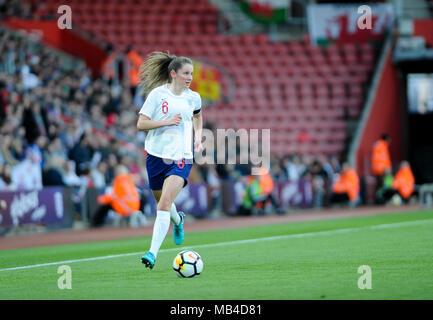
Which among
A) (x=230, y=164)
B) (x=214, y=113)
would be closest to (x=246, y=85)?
(x=214, y=113)

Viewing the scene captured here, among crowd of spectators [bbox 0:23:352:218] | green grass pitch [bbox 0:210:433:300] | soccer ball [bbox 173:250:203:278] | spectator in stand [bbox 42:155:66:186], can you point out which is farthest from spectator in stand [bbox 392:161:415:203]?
soccer ball [bbox 173:250:203:278]

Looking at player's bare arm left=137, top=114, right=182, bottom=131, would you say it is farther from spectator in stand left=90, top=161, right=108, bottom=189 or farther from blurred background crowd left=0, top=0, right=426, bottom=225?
spectator in stand left=90, top=161, right=108, bottom=189

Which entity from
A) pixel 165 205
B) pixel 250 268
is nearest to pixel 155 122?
pixel 165 205

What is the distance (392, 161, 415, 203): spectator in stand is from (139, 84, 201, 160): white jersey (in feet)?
60.6

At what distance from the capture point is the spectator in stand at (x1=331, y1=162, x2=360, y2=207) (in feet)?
87.8

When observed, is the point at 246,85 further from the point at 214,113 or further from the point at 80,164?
the point at 80,164

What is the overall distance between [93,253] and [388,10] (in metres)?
21.8

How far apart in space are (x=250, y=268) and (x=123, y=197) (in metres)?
10.9

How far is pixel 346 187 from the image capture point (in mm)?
26859

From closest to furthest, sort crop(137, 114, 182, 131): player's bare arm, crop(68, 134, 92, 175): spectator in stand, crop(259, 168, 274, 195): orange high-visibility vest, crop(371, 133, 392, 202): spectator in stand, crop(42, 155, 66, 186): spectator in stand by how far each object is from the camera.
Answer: crop(137, 114, 182, 131): player's bare arm < crop(42, 155, 66, 186): spectator in stand < crop(68, 134, 92, 175): spectator in stand < crop(259, 168, 274, 195): orange high-visibility vest < crop(371, 133, 392, 202): spectator in stand

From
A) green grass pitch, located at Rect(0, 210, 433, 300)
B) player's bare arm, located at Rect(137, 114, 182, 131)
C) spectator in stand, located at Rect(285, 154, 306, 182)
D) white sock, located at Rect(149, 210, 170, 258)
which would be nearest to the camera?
green grass pitch, located at Rect(0, 210, 433, 300)

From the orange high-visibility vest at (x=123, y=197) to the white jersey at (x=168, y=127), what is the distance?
10318 millimetres

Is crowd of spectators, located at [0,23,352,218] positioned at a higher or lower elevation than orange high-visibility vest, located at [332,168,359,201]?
higher

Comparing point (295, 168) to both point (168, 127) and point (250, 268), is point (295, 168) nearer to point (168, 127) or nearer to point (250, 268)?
point (168, 127)
